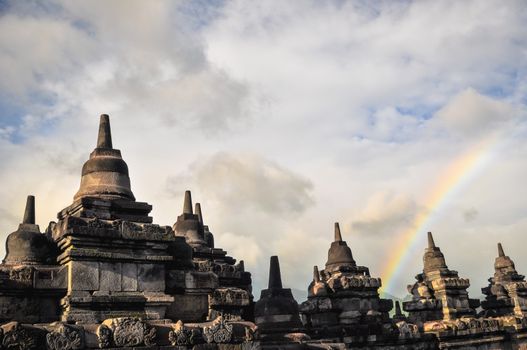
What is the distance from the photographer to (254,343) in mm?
8383

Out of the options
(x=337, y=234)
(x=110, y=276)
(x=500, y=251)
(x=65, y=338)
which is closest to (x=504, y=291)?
(x=500, y=251)

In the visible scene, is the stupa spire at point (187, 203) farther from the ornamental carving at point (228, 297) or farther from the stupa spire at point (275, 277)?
the ornamental carving at point (228, 297)

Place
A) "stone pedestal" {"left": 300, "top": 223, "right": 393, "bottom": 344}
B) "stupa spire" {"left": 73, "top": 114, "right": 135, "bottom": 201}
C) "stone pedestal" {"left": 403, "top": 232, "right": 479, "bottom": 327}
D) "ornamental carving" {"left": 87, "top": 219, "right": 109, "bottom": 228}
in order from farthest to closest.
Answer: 1. "stone pedestal" {"left": 403, "top": 232, "right": 479, "bottom": 327}
2. "stone pedestal" {"left": 300, "top": 223, "right": 393, "bottom": 344}
3. "stupa spire" {"left": 73, "top": 114, "right": 135, "bottom": 201}
4. "ornamental carving" {"left": 87, "top": 219, "right": 109, "bottom": 228}

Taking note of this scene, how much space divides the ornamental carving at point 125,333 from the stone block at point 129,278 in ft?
3.96

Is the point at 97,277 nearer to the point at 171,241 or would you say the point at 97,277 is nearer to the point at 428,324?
the point at 171,241

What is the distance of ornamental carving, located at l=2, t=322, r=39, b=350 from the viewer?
6.42 metres

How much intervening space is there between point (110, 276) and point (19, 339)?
212cm

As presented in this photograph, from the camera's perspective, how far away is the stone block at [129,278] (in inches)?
340

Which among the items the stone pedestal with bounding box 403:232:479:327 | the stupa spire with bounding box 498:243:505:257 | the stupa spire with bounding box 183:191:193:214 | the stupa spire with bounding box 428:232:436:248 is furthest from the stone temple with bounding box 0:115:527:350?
the stupa spire with bounding box 498:243:505:257

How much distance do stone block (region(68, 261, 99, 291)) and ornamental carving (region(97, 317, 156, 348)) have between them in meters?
1.10

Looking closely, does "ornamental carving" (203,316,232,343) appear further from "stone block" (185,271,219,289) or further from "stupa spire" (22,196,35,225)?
"stupa spire" (22,196,35,225)

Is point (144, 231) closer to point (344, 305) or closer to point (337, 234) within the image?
point (344, 305)

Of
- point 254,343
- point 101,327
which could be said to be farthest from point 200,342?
point 101,327

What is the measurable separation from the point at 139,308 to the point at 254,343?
6.22ft
